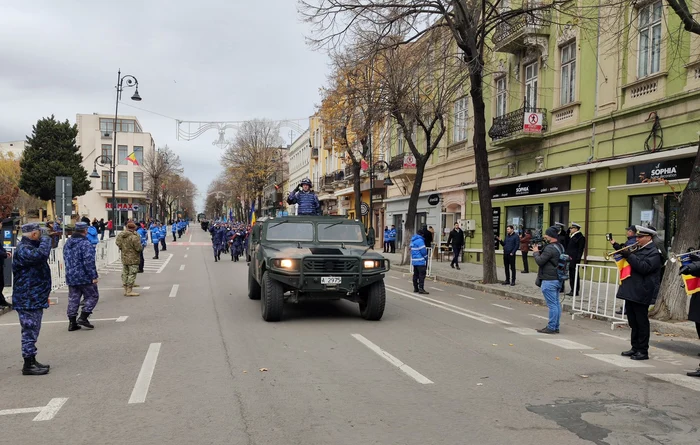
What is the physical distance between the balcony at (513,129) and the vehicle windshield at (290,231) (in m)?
12.2

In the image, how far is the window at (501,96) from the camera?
2341cm

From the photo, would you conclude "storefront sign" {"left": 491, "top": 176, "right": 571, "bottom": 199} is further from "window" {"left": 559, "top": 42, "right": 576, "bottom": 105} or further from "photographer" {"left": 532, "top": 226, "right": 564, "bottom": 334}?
"photographer" {"left": 532, "top": 226, "right": 564, "bottom": 334}

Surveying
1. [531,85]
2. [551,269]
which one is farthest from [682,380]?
[531,85]

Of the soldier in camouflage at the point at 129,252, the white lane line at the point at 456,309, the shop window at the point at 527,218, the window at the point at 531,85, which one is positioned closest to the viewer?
the white lane line at the point at 456,309

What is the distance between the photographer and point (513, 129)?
21016mm

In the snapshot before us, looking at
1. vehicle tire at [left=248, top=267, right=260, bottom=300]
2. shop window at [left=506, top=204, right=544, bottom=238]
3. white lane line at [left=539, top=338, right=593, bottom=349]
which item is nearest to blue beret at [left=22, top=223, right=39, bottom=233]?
vehicle tire at [left=248, top=267, right=260, bottom=300]

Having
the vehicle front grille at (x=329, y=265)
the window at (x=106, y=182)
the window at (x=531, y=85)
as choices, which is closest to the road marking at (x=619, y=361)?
the vehicle front grille at (x=329, y=265)

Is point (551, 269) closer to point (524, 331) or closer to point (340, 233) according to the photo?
point (524, 331)

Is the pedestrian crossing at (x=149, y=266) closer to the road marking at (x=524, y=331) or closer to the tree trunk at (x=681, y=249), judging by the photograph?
the road marking at (x=524, y=331)

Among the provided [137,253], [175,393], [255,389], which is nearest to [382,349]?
[255,389]

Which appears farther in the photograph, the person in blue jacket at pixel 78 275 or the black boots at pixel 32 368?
the person in blue jacket at pixel 78 275

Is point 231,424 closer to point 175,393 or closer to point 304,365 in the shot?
point 175,393

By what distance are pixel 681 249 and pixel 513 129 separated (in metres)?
11.6

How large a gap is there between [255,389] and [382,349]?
7.84 feet
